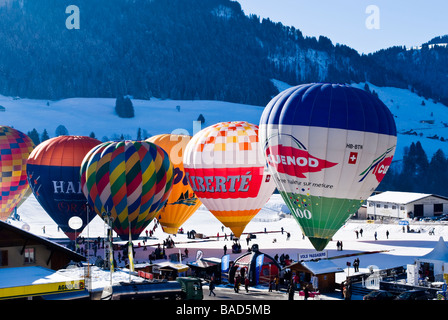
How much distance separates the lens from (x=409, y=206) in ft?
226

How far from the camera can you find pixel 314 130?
3566cm

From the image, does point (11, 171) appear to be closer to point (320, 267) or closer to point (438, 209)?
point (320, 267)

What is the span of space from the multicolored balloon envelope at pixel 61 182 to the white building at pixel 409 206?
119 ft

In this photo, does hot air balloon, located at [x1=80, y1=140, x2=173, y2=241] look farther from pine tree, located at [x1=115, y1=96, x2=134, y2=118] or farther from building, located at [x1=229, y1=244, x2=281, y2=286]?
pine tree, located at [x1=115, y1=96, x2=134, y2=118]

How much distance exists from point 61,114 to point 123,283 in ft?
545

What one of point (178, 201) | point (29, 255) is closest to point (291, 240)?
point (178, 201)

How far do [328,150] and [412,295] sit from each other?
36.5ft

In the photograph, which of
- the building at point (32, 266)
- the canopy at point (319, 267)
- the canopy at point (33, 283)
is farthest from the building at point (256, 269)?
the canopy at point (33, 283)

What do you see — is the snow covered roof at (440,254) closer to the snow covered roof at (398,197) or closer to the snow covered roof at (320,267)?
the snow covered roof at (320,267)

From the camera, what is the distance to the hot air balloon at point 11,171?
54.8 meters

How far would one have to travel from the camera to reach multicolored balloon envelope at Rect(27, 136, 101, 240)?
155 ft

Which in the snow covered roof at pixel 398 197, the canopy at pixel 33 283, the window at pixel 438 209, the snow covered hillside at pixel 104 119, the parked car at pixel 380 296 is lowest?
the parked car at pixel 380 296
